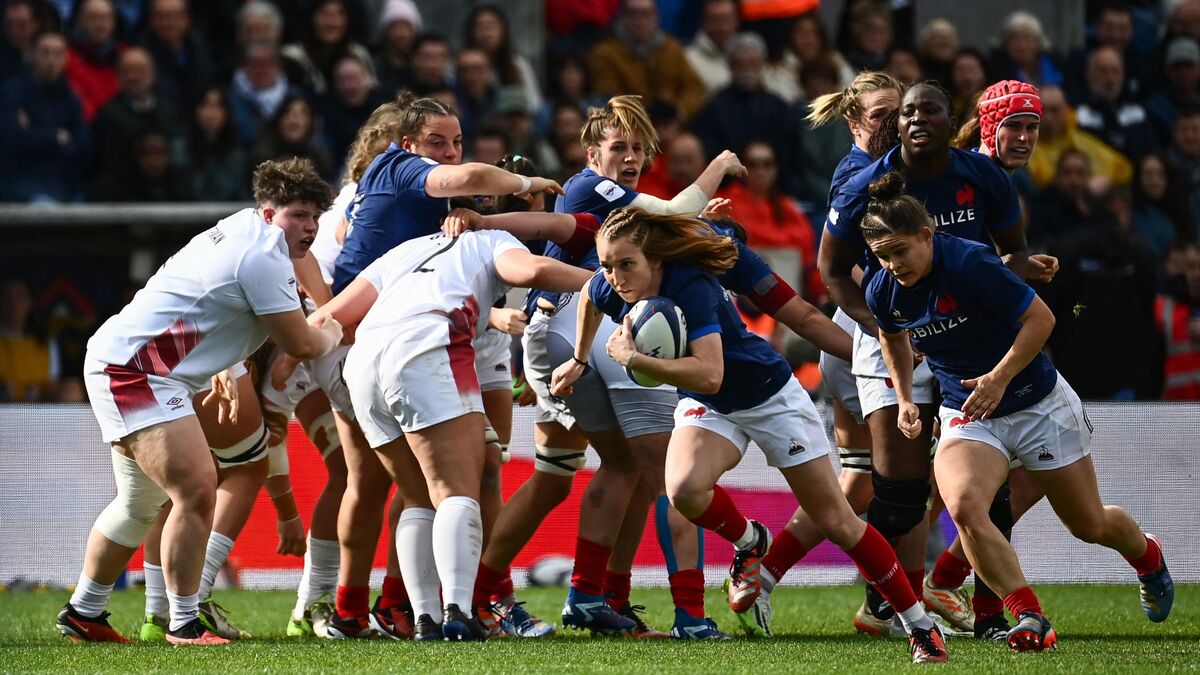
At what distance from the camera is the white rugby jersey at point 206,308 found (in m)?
6.19

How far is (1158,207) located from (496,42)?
533 centimetres

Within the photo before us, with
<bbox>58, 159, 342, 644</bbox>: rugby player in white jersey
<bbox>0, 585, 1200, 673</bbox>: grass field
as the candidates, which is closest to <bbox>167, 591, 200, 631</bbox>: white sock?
<bbox>58, 159, 342, 644</bbox>: rugby player in white jersey

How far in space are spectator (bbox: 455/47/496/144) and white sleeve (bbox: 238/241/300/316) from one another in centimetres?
623

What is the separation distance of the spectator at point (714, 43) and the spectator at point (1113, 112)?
293cm

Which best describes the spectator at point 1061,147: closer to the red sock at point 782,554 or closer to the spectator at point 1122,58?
the spectator at point 1122,58

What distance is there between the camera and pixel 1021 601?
5789 mm

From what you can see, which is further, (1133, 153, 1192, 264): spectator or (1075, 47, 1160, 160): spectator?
(1075, 47, 1160, 160): spectator

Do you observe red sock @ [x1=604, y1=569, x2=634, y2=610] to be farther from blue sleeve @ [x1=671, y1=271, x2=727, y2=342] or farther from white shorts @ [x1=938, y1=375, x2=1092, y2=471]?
white shorts @ [x1=938, y1=375, x2=1092, y2=471]

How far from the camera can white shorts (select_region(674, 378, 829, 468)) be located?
5.95m

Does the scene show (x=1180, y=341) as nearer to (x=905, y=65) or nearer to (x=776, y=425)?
(x=905, y=65)

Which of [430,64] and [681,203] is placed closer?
[681,203]

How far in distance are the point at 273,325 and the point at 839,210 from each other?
234 cm

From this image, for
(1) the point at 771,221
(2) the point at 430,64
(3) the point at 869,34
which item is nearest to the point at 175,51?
(2) the point at 430,64

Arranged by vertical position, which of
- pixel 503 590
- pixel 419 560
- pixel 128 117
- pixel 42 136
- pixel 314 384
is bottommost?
pixel 503 590
